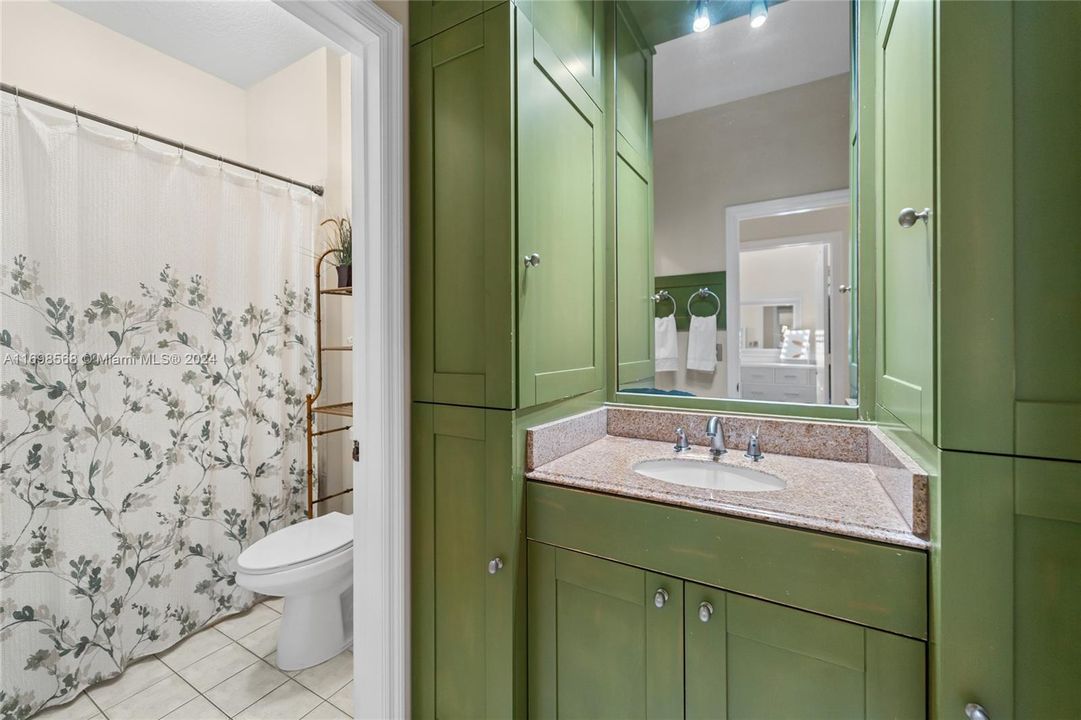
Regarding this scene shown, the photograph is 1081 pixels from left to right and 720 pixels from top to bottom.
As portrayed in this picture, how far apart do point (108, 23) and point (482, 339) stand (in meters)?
2.35

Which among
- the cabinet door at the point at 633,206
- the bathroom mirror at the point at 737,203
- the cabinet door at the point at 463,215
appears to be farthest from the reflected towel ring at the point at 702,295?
the cabinet door at the point at 463,215

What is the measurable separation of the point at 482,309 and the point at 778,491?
0.83 m

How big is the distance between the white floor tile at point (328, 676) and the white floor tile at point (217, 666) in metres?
0.25

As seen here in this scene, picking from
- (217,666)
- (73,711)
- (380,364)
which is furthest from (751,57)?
(73,711)

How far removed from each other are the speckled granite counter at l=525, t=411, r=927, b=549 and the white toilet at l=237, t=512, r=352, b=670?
1049mm

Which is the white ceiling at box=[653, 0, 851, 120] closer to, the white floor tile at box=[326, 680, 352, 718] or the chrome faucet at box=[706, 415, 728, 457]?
the chrome faucet at box=[706, 415, 728, 457]

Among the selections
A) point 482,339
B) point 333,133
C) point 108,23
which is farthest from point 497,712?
point 108,23

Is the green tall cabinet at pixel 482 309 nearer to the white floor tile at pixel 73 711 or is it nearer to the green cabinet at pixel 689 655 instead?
the green cabinet at pixel 689 655

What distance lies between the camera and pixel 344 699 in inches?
60.5

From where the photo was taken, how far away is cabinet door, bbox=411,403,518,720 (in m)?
1.12

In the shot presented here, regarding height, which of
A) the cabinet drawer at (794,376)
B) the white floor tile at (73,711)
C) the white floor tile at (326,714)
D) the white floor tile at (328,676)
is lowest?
the white floor tile at (328,676)

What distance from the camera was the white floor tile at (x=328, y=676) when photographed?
1.58 m

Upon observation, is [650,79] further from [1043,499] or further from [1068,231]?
[1043,499]

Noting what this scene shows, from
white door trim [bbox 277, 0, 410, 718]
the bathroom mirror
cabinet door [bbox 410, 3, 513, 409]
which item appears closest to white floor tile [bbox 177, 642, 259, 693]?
white door trim [bbox 277, 0, 410, 718]
